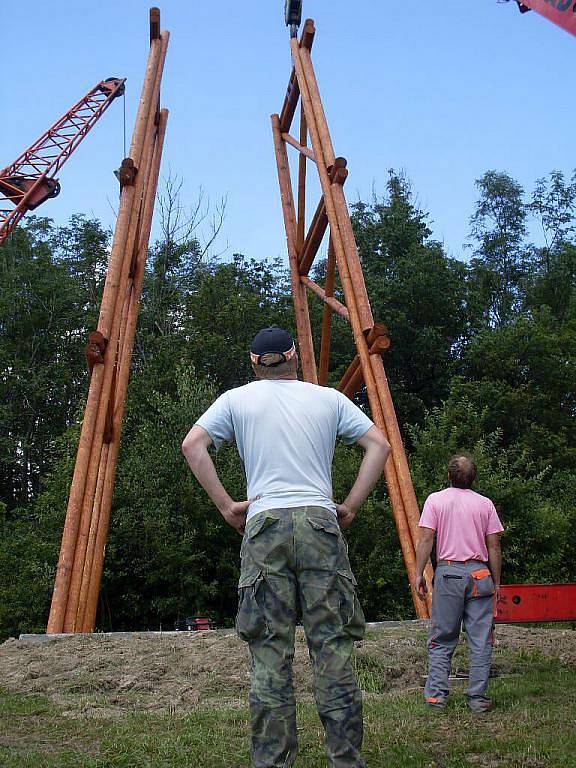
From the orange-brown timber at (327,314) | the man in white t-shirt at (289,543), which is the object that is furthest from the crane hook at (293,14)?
the man in white t-shirt at (289,543)

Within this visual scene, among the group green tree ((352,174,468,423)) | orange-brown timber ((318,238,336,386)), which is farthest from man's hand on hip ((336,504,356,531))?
green tree ((352,174,468,423))

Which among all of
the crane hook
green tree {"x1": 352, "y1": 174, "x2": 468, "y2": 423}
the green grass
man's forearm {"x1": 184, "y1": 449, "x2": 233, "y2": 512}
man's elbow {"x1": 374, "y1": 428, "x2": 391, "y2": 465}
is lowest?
the green grass

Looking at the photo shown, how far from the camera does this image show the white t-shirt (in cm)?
326

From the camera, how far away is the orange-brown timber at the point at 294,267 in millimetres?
12352

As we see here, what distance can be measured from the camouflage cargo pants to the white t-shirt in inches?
3.2

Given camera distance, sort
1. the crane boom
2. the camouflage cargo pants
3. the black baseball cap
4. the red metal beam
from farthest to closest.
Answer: the red metal beam < the crane boom < the black baseball cap < the camouflage cargo pants

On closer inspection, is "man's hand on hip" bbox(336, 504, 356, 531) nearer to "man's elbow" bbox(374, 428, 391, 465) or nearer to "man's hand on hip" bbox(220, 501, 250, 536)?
"man's elbow" bbox(374, 428, 391, 465)

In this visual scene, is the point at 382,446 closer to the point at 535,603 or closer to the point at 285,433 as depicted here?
the point at 285,433

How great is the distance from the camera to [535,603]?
6121 millimetres

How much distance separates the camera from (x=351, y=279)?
9.71 meters

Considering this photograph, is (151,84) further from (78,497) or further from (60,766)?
(60,766)

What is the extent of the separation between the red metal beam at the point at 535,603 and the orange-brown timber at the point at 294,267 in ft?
20.2

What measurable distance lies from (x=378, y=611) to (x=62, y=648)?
955 cm

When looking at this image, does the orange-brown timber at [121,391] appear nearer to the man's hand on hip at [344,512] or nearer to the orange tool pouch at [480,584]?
the orange tool pouch at [480,584]
